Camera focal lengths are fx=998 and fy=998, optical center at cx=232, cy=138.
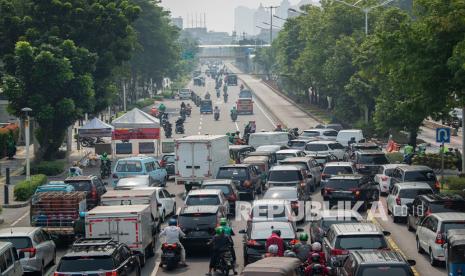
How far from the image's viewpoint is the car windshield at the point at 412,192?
116 ft

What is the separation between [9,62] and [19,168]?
22.0 feet

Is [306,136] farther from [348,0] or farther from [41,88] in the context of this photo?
[348,0]

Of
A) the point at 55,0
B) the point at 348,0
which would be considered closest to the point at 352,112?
the point at 348,0

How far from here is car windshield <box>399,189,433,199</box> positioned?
3544 centimetres

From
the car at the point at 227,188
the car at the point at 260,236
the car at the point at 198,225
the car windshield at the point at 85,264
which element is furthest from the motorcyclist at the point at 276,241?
the car at the point at 227,188

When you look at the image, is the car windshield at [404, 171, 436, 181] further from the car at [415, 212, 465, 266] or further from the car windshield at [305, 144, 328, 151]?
the car windshield at [305, 144, 328, 151]

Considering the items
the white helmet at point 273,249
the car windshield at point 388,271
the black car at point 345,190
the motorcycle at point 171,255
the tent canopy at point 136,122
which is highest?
the tent canopy at point 136,122

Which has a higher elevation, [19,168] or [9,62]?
[9,62]

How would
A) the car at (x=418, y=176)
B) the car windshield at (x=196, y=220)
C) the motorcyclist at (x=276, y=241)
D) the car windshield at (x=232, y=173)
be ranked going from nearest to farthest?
the motorcyclist at (x=276, y=241), the car windshield at (x=196, y=220), the car at (x=418, y=176), the car windshield at (x=232, y=173)

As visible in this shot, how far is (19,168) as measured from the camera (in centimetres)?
5769

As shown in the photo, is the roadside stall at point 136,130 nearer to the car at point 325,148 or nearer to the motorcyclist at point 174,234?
the car at point 325,148

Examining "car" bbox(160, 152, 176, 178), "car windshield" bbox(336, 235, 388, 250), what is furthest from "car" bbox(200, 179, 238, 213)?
"car" bbox(160, 152, 176, 178)

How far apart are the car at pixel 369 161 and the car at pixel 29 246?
23.2m

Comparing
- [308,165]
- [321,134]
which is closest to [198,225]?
[308,165]
